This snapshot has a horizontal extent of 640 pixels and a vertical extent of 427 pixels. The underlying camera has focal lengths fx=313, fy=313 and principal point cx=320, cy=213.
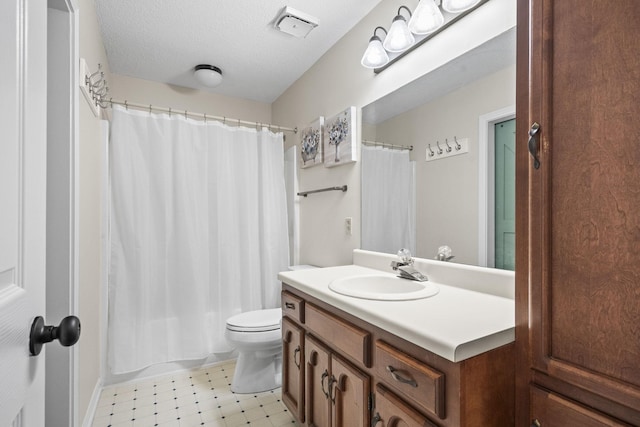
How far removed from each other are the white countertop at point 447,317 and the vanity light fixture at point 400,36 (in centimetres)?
117

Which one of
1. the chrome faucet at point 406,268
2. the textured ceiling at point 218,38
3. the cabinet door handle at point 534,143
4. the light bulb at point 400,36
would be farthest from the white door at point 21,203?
the textured ceiling at point 218,38

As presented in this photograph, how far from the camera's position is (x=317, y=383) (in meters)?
1.38

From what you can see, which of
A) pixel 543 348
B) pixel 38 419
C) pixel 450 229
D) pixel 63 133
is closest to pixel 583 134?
pixel 543 348

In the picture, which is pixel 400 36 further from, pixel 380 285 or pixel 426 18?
pixel 380 285

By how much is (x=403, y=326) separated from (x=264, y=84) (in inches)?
103

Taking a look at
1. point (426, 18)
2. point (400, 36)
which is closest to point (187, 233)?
point (400, 36)

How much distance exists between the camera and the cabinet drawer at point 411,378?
794 mm

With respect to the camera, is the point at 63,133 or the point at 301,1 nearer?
the point at 63,133

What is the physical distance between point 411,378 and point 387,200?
1.07 meters

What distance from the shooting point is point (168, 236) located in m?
2.27

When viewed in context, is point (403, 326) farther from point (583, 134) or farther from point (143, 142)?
point (143, 142)

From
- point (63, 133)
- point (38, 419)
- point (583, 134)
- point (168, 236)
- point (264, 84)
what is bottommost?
point (38, 419)

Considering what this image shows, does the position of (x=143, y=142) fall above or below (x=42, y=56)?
above

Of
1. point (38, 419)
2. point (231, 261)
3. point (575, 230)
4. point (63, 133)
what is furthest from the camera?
point (231, 261)
